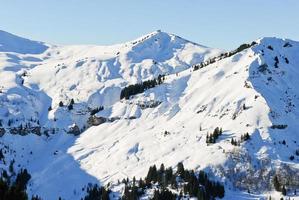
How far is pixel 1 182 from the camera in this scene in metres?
90.8

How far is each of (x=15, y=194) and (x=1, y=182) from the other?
3.24 m

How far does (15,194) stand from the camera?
294ft
